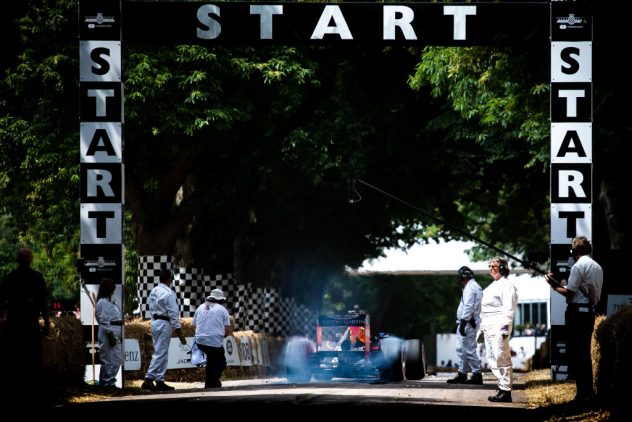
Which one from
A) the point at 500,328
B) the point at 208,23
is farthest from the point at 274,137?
the point at 500,328

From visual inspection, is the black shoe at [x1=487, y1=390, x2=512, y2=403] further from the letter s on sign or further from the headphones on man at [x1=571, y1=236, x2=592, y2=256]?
the letter s on sign

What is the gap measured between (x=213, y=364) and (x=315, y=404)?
743 cm

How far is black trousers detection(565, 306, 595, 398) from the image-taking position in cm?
1664

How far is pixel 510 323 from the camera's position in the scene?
1870 cm

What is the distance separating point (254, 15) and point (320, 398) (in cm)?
713

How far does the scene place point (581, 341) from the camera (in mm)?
16938

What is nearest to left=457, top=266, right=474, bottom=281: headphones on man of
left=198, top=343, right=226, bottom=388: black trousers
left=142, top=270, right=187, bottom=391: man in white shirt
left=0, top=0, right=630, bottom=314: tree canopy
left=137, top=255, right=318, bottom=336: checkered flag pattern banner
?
left=198, top=343, right=226, bottom=388: black trousers

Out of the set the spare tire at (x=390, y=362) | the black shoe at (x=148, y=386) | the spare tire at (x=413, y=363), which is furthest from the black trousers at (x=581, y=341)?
the spare tire at (x=413, y=363)

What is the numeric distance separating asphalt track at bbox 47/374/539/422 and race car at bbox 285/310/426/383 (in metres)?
2.27

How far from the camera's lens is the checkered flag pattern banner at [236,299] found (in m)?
33.3

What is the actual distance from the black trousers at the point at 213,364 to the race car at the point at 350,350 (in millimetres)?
1095

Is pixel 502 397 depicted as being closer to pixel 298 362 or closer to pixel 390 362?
pixel 390 362

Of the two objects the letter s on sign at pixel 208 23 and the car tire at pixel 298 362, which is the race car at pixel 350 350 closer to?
the car tire at pixel 298 362

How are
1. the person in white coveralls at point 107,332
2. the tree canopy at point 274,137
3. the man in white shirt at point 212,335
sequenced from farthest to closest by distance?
Result: the tree canopy at point 274,137
the man in white shirt at point 212,335
the person in white coveralls at point 107,332
